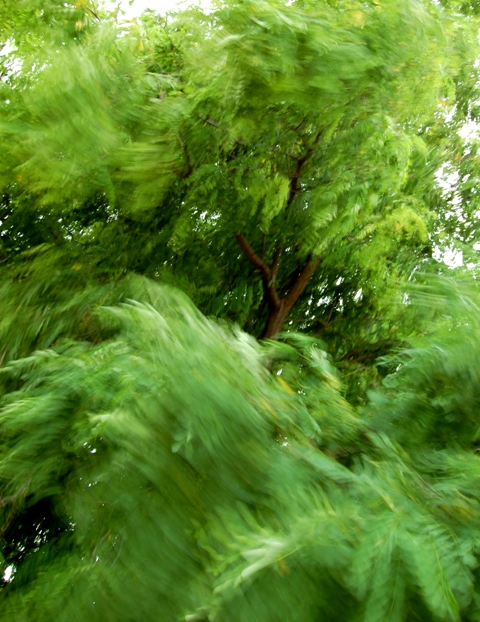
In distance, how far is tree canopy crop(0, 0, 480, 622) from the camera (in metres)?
1.31

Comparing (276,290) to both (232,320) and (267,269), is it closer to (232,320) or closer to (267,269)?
(267,269)

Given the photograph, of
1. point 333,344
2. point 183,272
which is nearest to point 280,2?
point 183,272

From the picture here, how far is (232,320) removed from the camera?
4.08m

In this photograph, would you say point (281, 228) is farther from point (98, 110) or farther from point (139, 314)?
point (139, 314)

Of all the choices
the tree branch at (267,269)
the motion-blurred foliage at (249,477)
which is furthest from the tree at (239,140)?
the motion-blurred foliage at (249,477)

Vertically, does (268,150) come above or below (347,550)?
below

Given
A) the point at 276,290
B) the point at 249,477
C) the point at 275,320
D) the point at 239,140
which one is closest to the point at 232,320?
the point at 275,320

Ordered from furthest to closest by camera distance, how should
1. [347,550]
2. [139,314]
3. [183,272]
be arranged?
1. [183,272]
2. [139,314]
3. [347,550]

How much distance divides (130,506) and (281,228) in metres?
2.45

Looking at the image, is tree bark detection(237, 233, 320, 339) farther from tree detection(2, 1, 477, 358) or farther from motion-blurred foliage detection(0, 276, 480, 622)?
motion-blurred foliage detection(0, 276, 480, 622)

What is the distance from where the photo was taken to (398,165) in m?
3.37

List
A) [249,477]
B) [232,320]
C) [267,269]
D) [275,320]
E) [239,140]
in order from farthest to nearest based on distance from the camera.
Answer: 1. [275,320]
2. [267,269]
3. [232,320]
4. [239,140]
5. [249,477]

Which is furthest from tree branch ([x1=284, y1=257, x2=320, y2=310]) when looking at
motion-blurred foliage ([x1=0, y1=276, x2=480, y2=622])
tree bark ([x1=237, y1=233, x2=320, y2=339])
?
motion-blurred foliage ([x1=0, y1=276, x2=480, y2=622])

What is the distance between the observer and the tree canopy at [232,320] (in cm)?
131
